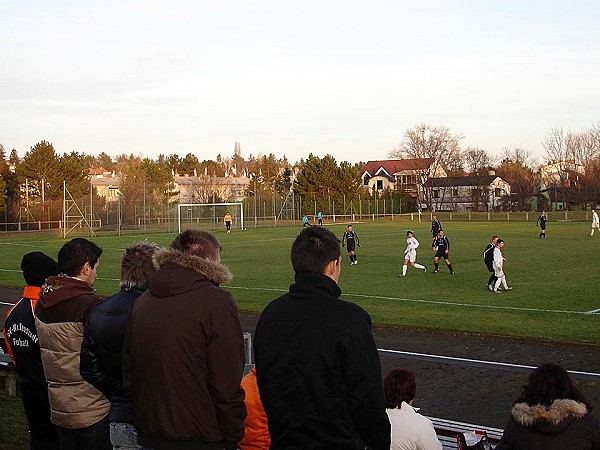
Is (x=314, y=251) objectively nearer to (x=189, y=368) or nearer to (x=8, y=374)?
(x=189, y=368)

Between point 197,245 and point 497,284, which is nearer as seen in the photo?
point 197,245

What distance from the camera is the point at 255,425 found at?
4.50 metres

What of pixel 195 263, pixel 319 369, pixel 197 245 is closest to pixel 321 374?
pixel 319 369

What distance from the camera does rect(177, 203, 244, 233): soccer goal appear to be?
67.9m

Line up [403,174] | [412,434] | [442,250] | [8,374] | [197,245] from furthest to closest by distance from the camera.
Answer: [403,174] < [442,250] < [8,374] < [412,434] < [197,245]

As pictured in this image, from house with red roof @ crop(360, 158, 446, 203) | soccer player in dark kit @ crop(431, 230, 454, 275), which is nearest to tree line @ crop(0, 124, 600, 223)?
house with red roof @ crop(360, 158, 446, 203)

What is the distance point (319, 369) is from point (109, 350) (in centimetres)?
169

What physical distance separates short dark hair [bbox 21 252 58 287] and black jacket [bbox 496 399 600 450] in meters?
3.84

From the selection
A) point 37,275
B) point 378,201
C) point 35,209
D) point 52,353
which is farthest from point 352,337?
point 378,201

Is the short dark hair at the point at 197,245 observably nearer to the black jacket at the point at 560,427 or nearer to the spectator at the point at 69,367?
the spectator at the point at 69,367

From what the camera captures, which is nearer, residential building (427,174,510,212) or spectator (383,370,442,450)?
spectator (383,370,442,450)

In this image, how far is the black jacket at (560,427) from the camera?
4266 mm

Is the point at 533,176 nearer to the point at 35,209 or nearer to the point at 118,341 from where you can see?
the point at 35,209

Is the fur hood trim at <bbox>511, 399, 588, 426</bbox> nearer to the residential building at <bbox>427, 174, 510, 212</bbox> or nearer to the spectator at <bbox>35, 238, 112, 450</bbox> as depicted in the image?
A: the spectator at <bbox>35, 238, 112, 450</bbox>
